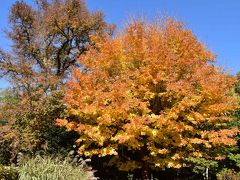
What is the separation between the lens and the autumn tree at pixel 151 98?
15688mm

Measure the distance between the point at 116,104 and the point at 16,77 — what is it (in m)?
6.83

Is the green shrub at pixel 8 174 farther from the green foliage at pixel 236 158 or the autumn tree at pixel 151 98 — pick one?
the green foliage at pixel 236 158

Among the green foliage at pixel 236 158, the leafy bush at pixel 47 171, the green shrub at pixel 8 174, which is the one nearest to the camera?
the green shrub at pixel 8 174

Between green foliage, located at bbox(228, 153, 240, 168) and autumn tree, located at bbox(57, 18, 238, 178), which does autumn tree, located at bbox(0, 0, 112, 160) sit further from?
green foliage, located at bbox(228, 153, 240, 168)

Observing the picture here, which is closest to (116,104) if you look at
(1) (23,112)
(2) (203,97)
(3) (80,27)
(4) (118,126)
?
(4) (118,126)

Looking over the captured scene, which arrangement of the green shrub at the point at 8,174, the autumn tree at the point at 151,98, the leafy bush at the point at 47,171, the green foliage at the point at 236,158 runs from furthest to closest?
the green foliage at the point at 236,158 < the autumn tree at the point at 151,98 < the leafy bush at the point at 47,171 < the green shrub at the point at 8,174

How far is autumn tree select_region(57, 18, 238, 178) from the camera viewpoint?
15.7 metres

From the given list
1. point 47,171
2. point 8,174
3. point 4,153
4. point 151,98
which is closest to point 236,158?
point 151,98

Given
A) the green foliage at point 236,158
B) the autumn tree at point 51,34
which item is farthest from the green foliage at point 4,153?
the green foliage at point 236,158

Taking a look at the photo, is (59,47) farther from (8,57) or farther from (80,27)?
(8,57)

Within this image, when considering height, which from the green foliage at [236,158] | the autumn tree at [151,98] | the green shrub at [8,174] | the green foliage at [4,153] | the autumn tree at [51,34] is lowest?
the green shrub at [8,174]

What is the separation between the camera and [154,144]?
17.4m

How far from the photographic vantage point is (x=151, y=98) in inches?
655

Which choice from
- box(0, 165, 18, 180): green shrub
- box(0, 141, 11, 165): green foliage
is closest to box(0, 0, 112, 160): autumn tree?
box(0, 141, 11, 165): green foliage
